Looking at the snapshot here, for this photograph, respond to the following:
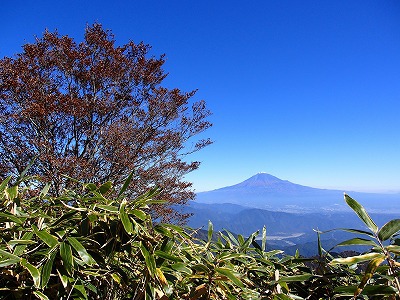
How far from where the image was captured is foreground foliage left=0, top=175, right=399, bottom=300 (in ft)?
1.48

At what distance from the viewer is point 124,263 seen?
1.90ft

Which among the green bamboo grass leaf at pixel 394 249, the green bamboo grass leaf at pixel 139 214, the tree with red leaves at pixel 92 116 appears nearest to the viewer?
the green bamboo grass leaf at pixel 394 249

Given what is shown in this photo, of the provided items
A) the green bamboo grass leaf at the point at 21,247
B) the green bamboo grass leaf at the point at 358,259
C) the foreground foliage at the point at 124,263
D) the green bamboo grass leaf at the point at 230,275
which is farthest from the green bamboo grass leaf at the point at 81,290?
the green bamboo grass leaf at the point at 358,259

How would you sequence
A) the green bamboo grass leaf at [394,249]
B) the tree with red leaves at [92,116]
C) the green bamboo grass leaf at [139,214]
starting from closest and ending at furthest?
1. the green bamboo grass leaf at [394,249]
2. the green bamboo grass leaf at [139,214]
3. the tree with red leaves at [92,116]

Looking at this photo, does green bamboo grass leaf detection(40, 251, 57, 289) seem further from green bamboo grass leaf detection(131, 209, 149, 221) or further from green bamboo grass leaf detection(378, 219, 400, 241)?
green bamboo grass leaf detection(378, 219, 400, 241)

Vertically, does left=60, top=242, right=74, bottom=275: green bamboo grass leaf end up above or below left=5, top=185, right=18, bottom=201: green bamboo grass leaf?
below

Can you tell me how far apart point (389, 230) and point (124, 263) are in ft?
1.53

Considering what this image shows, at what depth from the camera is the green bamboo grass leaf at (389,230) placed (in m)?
0.45

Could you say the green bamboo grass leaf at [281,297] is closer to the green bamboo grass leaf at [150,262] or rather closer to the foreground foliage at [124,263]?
the foreground foliage at [124,263]

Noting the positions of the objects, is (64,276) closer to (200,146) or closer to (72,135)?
(72,135)

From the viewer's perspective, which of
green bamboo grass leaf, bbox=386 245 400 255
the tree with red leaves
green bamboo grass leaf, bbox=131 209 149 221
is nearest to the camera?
green bamboo grass leaf, bbox=386 245 400 255

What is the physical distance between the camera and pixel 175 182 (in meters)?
7.25

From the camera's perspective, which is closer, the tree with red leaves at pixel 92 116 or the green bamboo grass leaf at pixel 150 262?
the green bamboo grass leaf at pixel 150 262

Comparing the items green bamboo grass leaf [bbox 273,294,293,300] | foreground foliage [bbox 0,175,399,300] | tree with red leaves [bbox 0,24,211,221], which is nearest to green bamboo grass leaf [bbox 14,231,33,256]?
foreground foliage [bbox 0,175,399,300]
